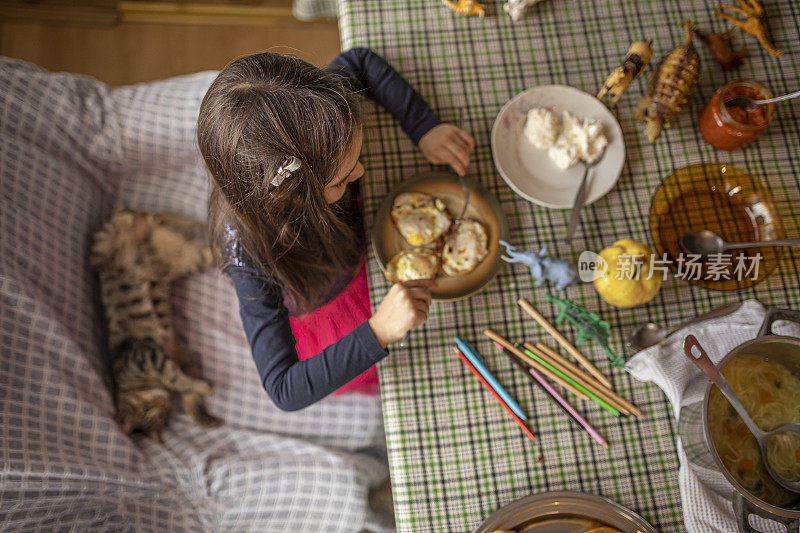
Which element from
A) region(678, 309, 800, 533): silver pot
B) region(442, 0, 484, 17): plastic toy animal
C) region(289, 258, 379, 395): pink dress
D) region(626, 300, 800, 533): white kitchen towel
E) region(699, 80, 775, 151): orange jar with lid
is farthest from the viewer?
region(289, 258, 379, 395): pink dress

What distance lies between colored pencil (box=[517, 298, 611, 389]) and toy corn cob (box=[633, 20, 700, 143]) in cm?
41

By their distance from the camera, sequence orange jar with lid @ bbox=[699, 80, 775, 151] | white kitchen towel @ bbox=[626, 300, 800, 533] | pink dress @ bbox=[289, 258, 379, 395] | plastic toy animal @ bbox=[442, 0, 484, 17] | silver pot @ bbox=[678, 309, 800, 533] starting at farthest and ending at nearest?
pink dress @ bbox=[289, 258, 379, 395], plastic toy animal @ bbox=[442, 0, 484, 17], orange jar with lid @ bbox=[699, 80, 775, 151], white kitchen towel @ bbox=[626, 300, 800, 533], silver pot @ bbox=[678, 309, 800, 533]

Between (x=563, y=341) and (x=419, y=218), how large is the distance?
1.11 feet

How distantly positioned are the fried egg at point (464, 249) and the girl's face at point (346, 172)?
0.21 meters

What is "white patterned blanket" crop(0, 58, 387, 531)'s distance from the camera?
3.29 ft

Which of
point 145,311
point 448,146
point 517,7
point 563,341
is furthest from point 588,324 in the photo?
point 145,311

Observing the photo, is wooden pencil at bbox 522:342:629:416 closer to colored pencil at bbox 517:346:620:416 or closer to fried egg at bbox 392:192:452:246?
colored pencil at bbox 517:346:620:416

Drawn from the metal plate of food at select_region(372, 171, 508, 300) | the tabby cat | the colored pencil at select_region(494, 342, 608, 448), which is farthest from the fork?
the tabby cat

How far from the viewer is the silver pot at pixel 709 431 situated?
0.64m

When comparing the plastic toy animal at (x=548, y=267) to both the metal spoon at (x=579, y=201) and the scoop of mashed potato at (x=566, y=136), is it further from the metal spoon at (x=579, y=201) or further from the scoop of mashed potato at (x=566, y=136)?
the scoop of mashed potato at (x=566, y=136)

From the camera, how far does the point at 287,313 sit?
A: 0.97m

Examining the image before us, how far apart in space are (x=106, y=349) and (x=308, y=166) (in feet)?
2.96

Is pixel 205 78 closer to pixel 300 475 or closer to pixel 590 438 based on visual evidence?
pixel 300 475

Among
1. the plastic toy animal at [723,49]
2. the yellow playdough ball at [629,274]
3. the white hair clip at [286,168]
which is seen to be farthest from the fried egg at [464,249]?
the plastic toy animal at [723,49]
